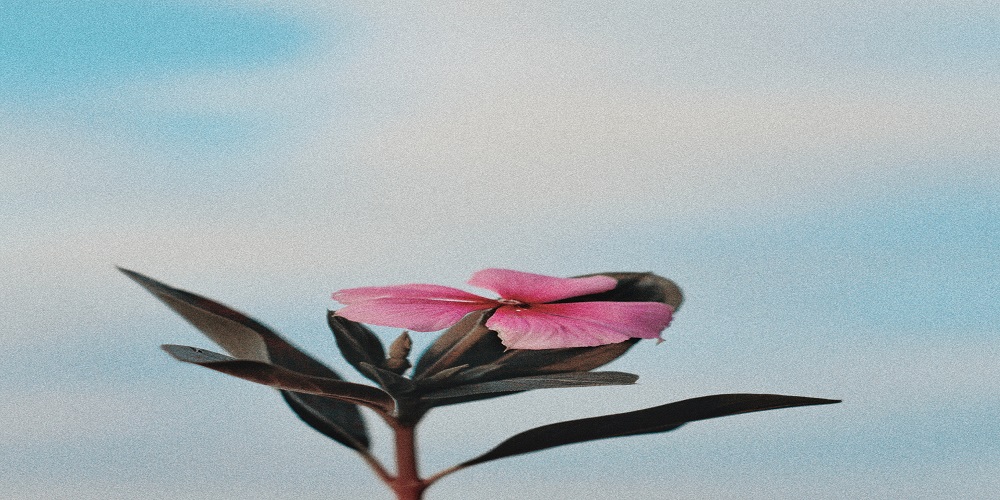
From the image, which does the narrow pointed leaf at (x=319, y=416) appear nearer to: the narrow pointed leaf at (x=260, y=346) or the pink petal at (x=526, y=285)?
the narrow pointed leaf at (x=260, y=346)

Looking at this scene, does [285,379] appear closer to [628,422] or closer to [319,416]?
[319,416]

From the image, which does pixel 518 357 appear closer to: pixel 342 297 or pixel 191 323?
pixel 342 297

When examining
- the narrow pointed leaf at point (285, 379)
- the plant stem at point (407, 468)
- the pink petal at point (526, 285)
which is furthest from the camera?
the pink petal at point (526, 285)

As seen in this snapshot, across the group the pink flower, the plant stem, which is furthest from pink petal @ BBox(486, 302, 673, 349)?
the plant stem

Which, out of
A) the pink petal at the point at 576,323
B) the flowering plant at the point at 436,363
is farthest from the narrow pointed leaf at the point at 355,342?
the pink petal at the point at 576,323

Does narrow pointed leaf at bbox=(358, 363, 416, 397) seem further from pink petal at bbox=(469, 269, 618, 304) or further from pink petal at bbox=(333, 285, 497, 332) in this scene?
pink petal at bbox=(469, 269, 618, 304)

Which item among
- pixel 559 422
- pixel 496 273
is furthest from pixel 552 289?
pixel 559 422
